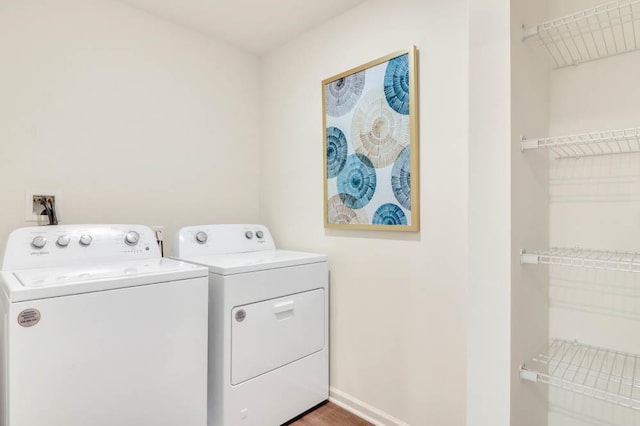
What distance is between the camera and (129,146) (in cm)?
193

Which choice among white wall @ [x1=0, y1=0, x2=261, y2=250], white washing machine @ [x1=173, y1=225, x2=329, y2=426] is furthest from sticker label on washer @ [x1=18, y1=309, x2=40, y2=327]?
white wall @ [x1=0, y1=0, x2=261, y2=250]

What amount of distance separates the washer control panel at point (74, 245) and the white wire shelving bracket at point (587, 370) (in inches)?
67.7

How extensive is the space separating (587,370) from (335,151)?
1.48 metres

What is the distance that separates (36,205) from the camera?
64.5 inches

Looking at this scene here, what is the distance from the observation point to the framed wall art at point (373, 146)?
1646mm

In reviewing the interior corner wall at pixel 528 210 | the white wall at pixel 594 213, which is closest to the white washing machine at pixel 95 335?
the interior corner wall at pixel 528 210

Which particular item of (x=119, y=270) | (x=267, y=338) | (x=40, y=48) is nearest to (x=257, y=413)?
(x=267, y=338)

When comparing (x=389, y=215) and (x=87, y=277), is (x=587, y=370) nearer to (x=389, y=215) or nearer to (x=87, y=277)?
(x=389, y=215)

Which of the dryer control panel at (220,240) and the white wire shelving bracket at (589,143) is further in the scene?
the dryer control panel at (220,240)

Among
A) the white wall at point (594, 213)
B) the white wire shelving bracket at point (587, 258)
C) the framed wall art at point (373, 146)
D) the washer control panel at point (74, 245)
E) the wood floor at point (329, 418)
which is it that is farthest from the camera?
the wood floor at point (329, 418)

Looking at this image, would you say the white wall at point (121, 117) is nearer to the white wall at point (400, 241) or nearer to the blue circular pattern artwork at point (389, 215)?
the white wall at point (400, 241)

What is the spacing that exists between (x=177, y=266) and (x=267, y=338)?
55 cm

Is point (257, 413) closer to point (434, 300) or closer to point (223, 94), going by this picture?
point (434, 300)

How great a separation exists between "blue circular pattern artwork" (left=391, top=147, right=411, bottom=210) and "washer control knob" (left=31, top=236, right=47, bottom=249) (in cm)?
159
